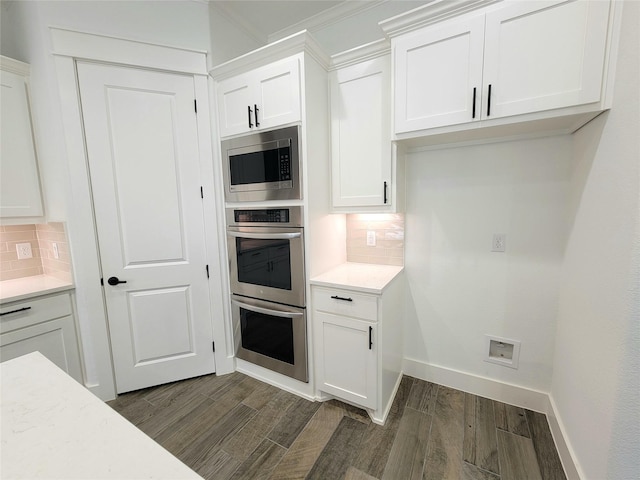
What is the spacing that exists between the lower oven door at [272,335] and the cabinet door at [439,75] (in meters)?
1.56

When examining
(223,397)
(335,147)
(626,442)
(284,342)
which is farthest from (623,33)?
(223,397)

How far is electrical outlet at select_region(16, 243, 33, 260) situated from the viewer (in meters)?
2.24

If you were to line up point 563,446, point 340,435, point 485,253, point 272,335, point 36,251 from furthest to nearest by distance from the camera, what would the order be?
point 36,251, point 272,335, point 485,253, point 340,435, point 563,446

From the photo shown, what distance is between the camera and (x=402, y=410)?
1.99 m

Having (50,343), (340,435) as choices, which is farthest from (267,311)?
(50,343)

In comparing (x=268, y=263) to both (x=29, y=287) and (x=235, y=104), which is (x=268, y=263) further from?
(x=29, y=287)

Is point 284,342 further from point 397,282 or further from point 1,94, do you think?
point 1,94

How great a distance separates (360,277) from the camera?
6.63ft

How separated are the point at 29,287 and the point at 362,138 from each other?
264cm

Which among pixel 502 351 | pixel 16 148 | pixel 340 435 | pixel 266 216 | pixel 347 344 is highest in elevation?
pixel 16 148

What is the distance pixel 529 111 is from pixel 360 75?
1088 millimetres

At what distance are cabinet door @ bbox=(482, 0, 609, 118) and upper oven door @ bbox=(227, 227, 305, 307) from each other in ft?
4.78

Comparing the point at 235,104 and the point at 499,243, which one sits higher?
the point at 235,104

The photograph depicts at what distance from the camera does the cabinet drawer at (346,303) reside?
70.6 inches
